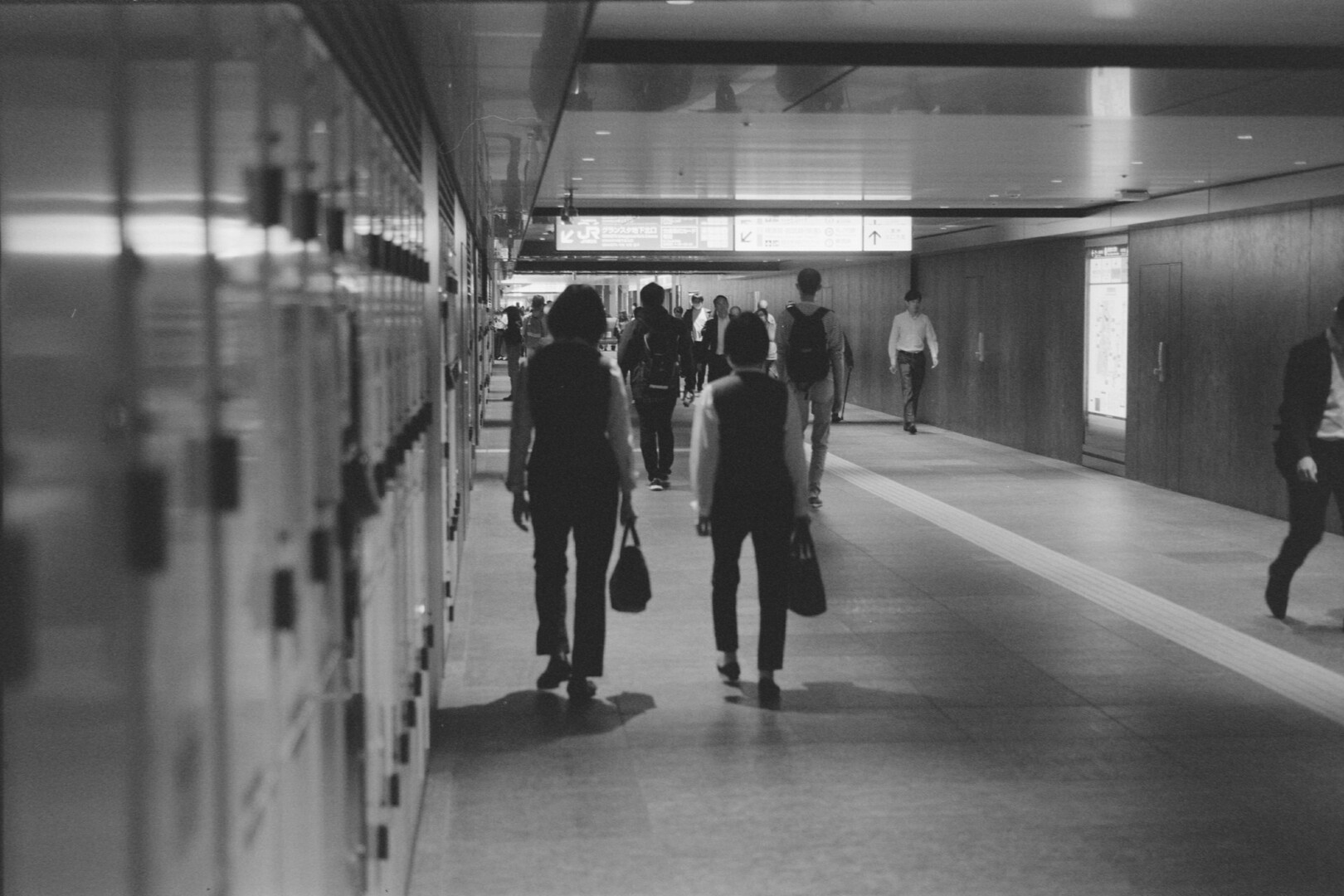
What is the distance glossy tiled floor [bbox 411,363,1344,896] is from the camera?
15.6 ft

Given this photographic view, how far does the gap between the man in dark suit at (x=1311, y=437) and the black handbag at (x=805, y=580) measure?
3073 mm

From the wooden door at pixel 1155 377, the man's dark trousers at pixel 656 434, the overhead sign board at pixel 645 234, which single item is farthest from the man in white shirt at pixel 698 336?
the wooden door at pixel 1155 377

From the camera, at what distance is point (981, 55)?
797cm

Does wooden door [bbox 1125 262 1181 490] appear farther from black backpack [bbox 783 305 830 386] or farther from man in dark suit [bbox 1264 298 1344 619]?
man in dark suit [bbox 1264 298 1344 619]

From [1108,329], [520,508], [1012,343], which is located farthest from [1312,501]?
[1012,343]

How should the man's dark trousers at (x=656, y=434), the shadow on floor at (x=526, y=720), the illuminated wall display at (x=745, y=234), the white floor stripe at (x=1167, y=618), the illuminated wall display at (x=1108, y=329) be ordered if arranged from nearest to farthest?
the shadow on floor at (x=526, y=720) → the white floor stripe at (x=1167, y=618) → the man's dark trousers at (x=656, y=434) → the illuminated wall display at (x=1108, y=329) → the illuminated wall display at (x=745, y=234)

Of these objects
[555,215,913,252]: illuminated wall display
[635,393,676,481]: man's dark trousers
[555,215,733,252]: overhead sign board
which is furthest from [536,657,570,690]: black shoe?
[555,215,733,252]: overhead sign board

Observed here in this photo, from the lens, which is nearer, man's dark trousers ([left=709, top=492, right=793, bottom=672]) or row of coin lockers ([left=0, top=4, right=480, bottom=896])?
row of coin lockers ([left=0, top=4, right=480, bottom=896])

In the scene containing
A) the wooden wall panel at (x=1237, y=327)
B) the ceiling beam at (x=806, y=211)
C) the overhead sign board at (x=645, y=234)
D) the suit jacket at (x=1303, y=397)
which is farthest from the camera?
the overhead sign board at (x=645, y=234)

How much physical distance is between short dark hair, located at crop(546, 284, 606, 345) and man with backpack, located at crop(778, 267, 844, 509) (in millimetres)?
5166

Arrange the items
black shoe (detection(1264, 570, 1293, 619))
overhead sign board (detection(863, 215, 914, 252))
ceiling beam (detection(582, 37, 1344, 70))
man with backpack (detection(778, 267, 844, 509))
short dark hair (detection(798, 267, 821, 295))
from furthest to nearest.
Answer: overhead sign board (detection(863, 215, 914, 252)) → man with backpack (detection(778, 267, 844, 509)) → short dark hair (detection(798, 267, 821, 295)) → black shoe (detection(1264, 570, 1293, 619)) → ceiling beam (detection(582, 37, 1344, 70))

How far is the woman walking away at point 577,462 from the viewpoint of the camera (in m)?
6.59

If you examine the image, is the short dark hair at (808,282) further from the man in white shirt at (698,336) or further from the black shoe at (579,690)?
the man in white shirt at (698,336)

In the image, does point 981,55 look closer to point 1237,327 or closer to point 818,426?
point 818,426
